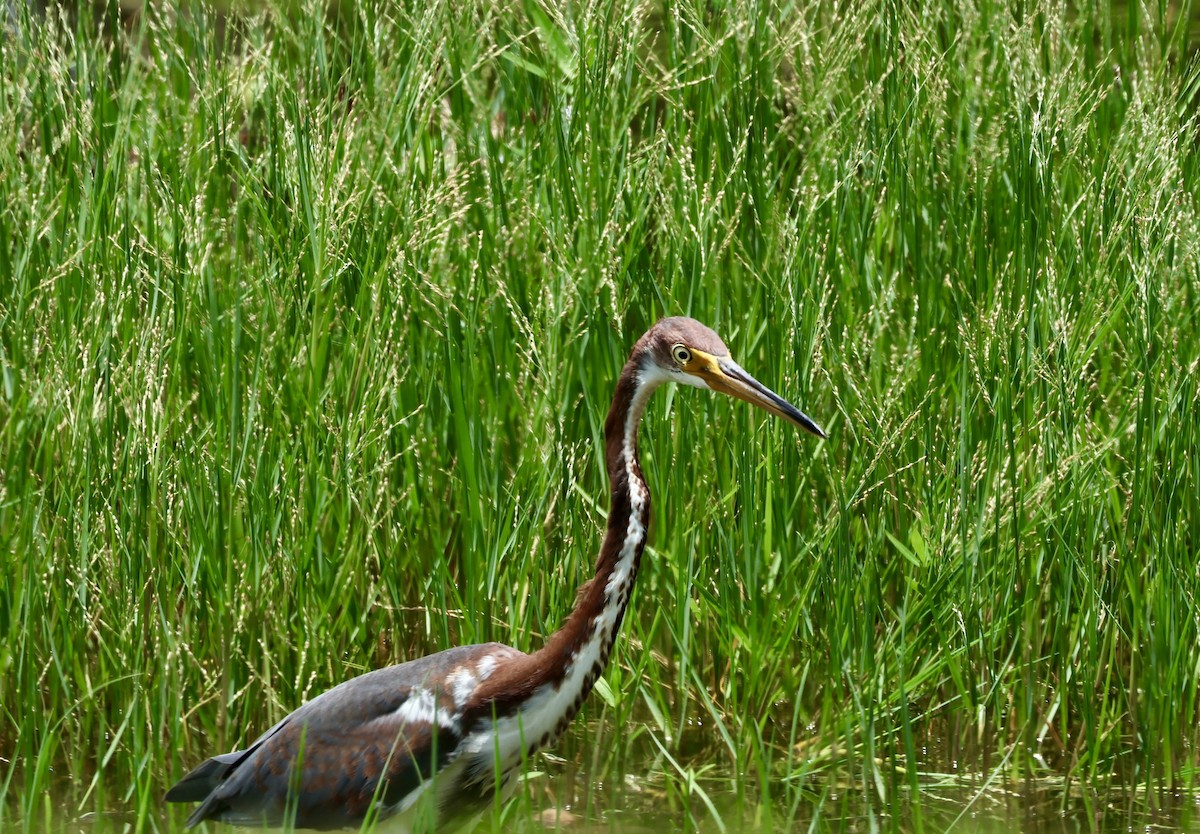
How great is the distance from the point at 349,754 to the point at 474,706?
0.27 meters

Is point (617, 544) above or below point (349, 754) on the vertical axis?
above

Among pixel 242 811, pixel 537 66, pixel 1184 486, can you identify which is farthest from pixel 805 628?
pixel 537 66

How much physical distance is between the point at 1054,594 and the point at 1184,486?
1.22ft

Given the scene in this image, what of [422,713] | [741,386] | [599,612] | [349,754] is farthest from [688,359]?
[349,754]

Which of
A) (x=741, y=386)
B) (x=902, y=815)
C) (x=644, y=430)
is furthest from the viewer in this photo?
(x=644, y=430)

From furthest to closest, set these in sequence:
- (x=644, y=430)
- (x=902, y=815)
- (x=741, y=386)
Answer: (x=644, y=430) → (x=902, y=815) → (x=741, y=386)

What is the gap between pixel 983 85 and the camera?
4.18 meters

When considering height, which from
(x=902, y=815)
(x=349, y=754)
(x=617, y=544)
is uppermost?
(x=617, y=544)

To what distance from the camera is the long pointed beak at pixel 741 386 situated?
2832mm

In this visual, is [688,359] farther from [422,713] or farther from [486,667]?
[422,713]

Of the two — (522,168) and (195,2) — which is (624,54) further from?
(195,2)

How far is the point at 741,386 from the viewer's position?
9.43 feet

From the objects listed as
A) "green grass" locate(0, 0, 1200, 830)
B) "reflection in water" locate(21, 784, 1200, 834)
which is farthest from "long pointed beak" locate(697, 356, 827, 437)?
"reflection in water" locate(21, 784, 1200, 834)

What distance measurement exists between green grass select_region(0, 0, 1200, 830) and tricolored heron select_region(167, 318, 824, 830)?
25cm
